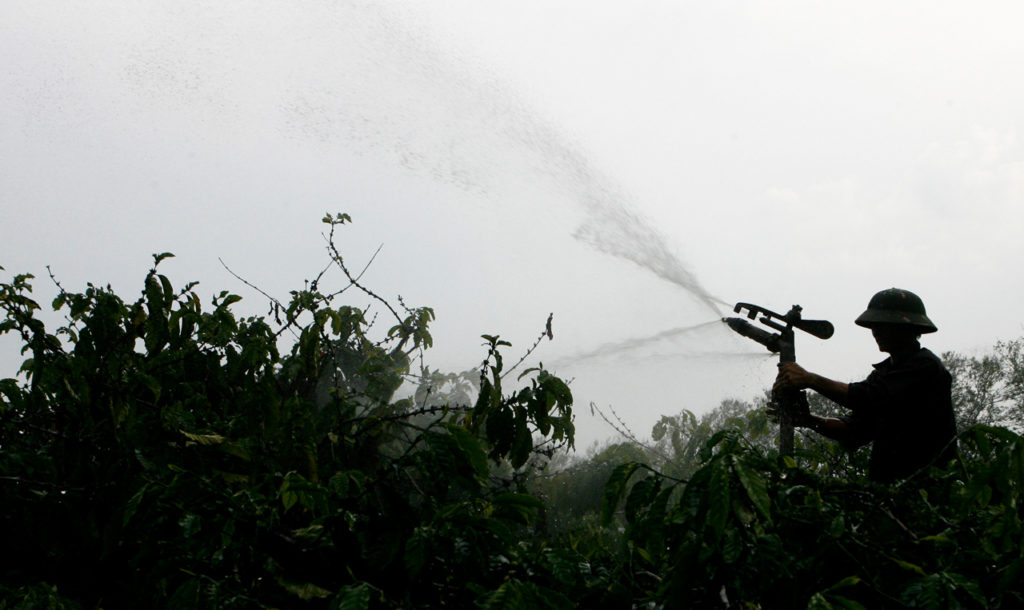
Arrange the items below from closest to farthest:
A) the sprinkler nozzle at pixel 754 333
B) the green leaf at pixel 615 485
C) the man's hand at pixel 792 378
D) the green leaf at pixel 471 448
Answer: the green leaf at pixel 615 485, the green leaf at pixel 471 448, the man's hand at pixel 792 378, the sprinkler nozzle at pixel 754 333

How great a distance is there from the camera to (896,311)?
14.6 feet

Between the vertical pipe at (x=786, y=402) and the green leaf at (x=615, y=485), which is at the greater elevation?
the vertical pipe at (x=786, y=402)

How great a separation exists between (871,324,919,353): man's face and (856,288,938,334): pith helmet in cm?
4

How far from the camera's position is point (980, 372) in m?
24.5

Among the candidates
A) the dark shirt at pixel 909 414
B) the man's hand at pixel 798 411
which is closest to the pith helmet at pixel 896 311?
the dark shirt at pixel 909 414

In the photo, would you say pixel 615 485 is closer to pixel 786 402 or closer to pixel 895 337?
pixel 786 402

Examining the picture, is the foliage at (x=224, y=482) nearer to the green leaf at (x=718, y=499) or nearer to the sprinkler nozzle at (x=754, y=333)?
the green leaf at (x=718, y=499)

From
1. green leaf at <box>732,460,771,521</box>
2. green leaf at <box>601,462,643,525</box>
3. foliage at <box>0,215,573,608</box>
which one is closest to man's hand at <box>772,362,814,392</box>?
foliage at <box>0,215,573,608</box>

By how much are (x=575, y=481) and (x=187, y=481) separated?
1129 cm

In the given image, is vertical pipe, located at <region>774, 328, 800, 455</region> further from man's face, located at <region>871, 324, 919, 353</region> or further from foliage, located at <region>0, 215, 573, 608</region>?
foliage, located at <region>0, 215, 573, 608</region>

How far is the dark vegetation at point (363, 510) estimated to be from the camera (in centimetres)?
190

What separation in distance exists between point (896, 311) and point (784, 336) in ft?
2.02

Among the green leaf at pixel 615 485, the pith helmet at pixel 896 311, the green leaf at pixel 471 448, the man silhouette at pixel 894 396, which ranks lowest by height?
the green leaf at pixel 615 485

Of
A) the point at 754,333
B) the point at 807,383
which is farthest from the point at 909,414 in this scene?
the point at 754,333
